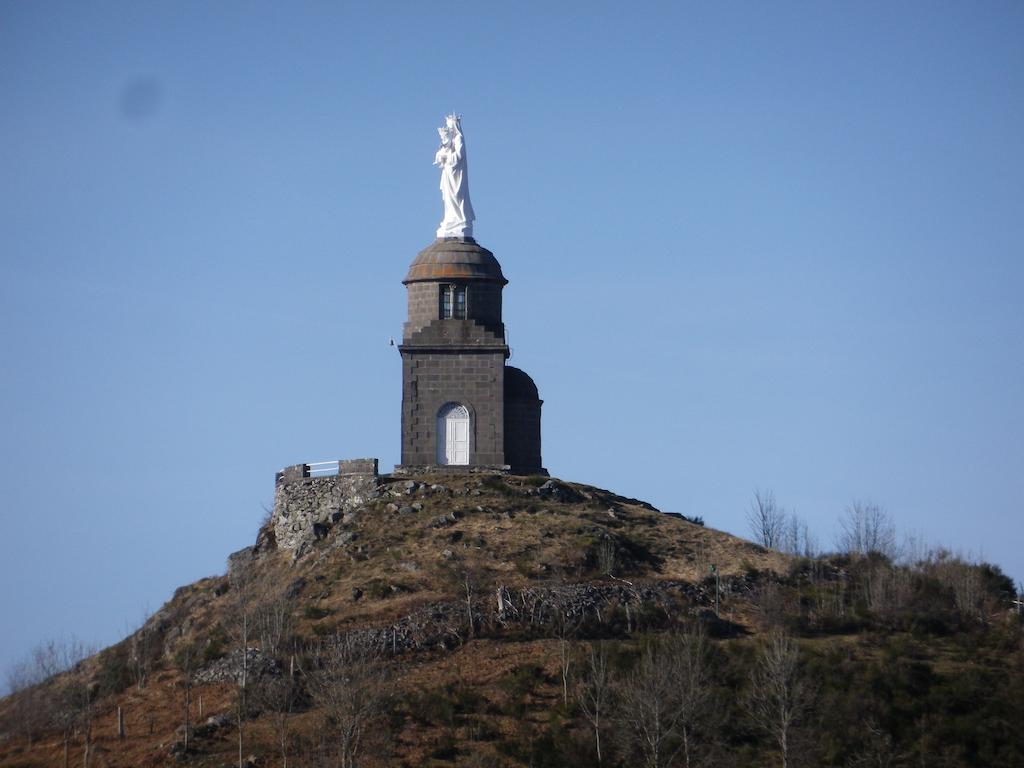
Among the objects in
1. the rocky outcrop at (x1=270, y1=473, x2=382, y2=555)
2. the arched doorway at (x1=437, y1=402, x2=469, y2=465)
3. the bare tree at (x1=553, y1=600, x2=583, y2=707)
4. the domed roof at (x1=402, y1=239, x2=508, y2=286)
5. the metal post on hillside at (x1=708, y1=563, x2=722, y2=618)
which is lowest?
the bare tree at (x1=553, y1=600, x2=583, y2=707)

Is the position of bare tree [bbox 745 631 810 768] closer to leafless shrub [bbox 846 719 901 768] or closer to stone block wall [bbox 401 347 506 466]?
leafless shrub [bbox 846 719 901 768]

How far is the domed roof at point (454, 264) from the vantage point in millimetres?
65500

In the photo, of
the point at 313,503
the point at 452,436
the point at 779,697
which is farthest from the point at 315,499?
the point at 779,697

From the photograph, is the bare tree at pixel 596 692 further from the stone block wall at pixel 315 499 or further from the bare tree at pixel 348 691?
the stone block wall at pixel 315 499

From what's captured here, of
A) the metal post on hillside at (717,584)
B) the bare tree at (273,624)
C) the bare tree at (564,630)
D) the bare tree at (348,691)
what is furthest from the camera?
the metal post on hillside at (717,584)

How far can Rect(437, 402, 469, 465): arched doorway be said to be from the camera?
64.1m

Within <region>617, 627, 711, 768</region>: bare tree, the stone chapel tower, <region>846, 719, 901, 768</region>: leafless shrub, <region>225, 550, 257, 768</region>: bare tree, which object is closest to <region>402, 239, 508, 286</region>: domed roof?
the stone chapel tower

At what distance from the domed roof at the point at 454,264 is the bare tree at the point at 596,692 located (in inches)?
737

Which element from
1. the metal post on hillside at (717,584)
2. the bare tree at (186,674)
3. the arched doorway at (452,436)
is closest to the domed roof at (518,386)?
the arched doorway at (452,436)

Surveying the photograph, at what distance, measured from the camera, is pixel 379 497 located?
6166 cm

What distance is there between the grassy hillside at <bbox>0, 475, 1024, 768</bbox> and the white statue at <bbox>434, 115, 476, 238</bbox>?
1029cm

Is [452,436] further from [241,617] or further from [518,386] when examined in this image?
[241,617]

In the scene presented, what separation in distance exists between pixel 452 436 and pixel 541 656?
46.5ft

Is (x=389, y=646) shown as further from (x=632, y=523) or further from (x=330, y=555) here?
(x=632, y=523)
